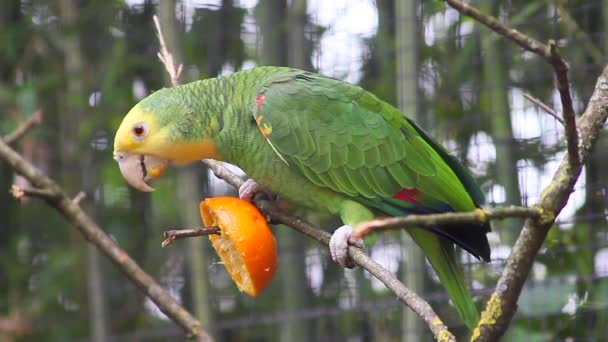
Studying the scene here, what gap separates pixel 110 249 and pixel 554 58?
0.88 m

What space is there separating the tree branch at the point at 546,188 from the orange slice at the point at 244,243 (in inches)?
16.4

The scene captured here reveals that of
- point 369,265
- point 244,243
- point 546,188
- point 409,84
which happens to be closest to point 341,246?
point 244,243

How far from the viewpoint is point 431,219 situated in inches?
31.5

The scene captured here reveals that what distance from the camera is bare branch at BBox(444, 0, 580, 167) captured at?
859mm

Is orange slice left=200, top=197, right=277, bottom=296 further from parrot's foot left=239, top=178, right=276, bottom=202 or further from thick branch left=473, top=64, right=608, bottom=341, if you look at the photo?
thick branch left=473, top=64, right=608, bottom=341

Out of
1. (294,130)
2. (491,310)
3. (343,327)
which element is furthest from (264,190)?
(343,327)

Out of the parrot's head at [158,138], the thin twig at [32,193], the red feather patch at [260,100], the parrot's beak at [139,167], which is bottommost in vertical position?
the thin twig at [32,193]

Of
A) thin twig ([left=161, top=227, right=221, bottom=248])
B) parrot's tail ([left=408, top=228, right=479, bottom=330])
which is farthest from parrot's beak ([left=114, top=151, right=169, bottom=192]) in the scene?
parrot's tail ([left=408, top=228, right=479, bottom=330])

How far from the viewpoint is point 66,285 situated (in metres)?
3.08

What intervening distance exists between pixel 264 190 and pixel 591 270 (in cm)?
92

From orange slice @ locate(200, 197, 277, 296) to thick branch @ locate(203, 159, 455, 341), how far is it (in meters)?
0.05

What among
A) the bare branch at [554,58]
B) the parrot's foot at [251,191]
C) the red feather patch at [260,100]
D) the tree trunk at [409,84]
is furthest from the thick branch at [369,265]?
the tree trunk at [409,84]

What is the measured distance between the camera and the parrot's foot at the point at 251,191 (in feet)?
5.30

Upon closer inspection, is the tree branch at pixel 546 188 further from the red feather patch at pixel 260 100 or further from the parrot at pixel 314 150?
the red feather patch at pixel 260 100
